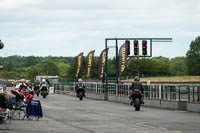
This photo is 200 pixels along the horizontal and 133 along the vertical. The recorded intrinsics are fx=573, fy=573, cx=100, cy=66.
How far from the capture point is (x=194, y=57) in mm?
164250

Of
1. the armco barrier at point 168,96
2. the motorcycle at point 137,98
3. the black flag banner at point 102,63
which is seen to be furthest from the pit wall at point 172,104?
the black flag banner at point 102,63

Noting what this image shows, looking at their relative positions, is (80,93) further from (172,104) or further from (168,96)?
(172,104)

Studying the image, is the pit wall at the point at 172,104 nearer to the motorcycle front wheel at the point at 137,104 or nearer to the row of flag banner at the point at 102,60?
the motorcycle front wheel at the point at 137,104

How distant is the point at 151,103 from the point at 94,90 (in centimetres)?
1754

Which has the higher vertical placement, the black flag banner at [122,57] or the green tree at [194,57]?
the green tree at [194,57]

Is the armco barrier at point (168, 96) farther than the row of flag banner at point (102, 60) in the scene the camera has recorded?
No

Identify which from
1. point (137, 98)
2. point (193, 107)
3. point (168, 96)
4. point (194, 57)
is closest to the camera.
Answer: point (193, 107)

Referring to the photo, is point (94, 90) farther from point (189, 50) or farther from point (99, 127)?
point (189, 50)

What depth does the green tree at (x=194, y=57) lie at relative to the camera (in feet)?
530

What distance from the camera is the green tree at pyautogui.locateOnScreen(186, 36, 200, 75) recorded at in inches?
6363


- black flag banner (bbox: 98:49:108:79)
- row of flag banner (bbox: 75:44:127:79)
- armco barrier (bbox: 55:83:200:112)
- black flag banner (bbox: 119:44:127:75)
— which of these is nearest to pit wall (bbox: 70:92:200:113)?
armco barrier (bbox: 55:83:200:112)

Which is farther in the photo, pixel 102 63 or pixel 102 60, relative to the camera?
pixel 102 63

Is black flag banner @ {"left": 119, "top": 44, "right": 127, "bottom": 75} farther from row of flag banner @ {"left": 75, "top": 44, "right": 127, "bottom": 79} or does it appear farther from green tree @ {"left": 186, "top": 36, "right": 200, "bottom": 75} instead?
green tree @ {"left": 186, "top": 36, "right": 200, "bottom": 75}

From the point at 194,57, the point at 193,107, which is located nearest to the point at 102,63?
the point at 193,107
